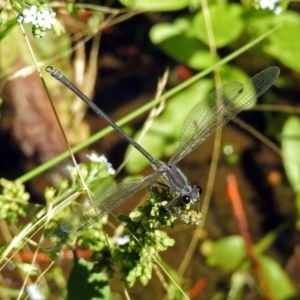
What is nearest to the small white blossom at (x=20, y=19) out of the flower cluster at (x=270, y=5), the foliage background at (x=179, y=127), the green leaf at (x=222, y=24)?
the foliage background at (x=179, y=127)

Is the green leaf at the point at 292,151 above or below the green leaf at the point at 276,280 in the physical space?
above

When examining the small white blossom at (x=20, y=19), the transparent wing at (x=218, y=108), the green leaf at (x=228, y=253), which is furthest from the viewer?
the green leaf at (x=228, y=253)

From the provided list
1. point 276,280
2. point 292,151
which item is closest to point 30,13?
point 292,151

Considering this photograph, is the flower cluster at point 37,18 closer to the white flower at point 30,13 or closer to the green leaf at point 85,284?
the white flower at point 30,13

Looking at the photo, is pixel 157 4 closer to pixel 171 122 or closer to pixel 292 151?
pixel 171 122

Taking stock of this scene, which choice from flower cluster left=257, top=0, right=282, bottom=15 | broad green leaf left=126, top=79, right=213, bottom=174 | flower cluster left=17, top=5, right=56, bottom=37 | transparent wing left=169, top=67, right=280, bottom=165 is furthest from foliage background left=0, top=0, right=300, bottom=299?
flower cluster left=17, top=5, right=56, bottom=37

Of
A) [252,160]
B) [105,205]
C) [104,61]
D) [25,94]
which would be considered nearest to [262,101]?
[252,160]

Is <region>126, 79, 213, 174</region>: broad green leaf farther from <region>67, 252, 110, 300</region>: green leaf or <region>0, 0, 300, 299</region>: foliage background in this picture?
<region>67, 252, 110, 300</region>: green leaf
